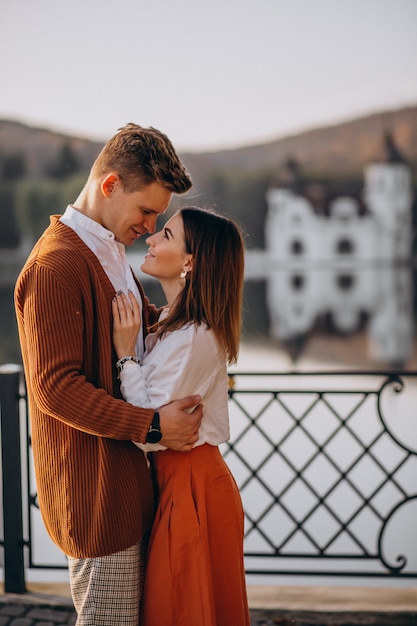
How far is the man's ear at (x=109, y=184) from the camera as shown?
6.33ft

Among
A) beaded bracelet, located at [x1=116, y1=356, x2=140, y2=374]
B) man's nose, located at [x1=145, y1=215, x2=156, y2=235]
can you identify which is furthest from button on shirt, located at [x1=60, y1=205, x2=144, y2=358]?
beaded bracelet, located at [x1=116, y1=356, x2=140, y2=374]

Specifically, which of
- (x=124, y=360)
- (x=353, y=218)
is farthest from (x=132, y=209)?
(x=353, y=218)

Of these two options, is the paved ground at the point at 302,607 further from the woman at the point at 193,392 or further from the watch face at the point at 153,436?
the watch face at the point at 153,436

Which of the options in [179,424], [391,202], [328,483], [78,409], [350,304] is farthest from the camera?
[391,202]

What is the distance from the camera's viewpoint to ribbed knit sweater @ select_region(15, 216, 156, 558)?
1741mm

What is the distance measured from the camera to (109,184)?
6.38 feet

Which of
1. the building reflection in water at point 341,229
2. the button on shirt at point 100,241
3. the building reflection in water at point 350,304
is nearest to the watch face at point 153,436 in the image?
the button on shirt at point 100,241

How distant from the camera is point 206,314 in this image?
1.96 metres

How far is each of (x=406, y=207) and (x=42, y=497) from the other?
78.7m

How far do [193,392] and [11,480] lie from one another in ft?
5.32

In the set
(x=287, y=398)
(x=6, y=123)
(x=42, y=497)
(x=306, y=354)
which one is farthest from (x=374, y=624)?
(x=6, y=123)

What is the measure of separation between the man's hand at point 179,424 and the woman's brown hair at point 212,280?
8.3 inches

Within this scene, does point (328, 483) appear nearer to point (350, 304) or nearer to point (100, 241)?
point (100, 241)

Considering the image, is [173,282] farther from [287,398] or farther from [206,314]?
[287,398]
